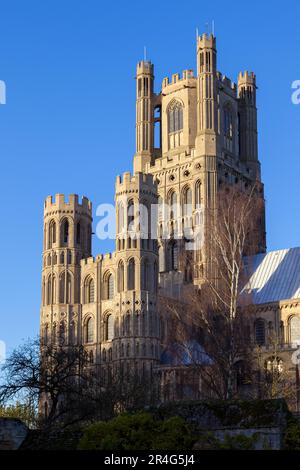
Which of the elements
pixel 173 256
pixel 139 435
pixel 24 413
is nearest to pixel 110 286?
pixel 173 256

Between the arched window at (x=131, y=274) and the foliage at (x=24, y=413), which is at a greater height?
the arched window at (x=131, y=274)

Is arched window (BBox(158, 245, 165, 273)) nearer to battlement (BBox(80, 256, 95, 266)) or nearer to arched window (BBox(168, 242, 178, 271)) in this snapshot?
arched window (BBox(168, 242, 178, 271))

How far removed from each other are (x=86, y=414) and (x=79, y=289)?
37.6m

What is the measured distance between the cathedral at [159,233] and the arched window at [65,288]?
9cm

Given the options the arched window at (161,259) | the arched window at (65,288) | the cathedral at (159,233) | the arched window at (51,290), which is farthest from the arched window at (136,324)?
the arched window at (161,259)

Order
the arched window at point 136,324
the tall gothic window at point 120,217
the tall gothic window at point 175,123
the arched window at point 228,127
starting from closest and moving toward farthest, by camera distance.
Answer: the arched window at point 136,324 < the tall gothic window at point 120,217 < the arched window at point 228,127 < the tall gothic window at point 175,123

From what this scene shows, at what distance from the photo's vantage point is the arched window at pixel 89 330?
256 ft

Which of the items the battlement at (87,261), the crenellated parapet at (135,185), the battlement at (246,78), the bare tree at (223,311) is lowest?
the bare tree at (223,311)

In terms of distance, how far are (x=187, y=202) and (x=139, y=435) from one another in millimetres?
65441

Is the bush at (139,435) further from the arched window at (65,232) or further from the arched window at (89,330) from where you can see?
the arched window at (65,232)

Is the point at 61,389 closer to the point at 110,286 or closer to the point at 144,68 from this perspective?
the point at 110,286

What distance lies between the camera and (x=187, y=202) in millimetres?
92062

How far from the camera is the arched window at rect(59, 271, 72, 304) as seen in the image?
261ft

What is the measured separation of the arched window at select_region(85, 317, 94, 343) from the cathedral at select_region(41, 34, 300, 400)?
0.28 ft
